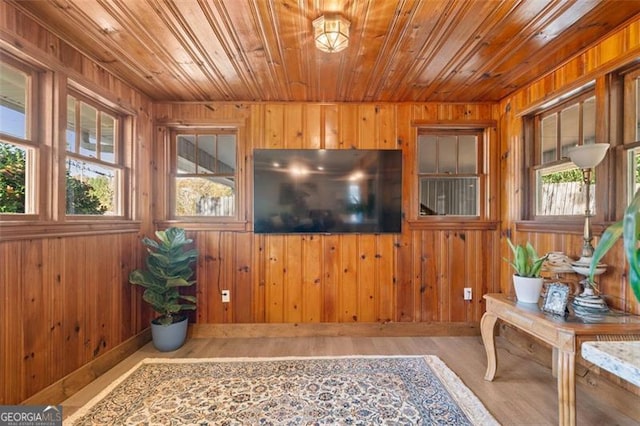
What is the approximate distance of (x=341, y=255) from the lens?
9.78 ft

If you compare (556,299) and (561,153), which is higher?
(561,153)

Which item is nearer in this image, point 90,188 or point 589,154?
point 589,154

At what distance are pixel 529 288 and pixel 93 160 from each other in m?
3.37

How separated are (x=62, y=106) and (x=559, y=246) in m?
3.81

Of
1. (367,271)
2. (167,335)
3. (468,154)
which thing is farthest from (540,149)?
(167,335)

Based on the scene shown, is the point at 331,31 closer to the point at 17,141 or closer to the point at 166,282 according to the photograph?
the point at 17,141

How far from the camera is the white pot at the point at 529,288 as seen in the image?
1.89 m

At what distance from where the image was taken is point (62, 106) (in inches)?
76.1

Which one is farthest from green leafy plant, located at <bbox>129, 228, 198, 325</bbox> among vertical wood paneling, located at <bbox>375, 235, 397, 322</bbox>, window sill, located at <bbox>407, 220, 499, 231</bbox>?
window sill, located at <bbox>407, 220, 499, 231</bbox>

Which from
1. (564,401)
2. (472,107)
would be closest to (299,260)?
(564,401)

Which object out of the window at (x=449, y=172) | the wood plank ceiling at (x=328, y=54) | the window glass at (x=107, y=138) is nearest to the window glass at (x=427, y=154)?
the window at (x=449, y=172)

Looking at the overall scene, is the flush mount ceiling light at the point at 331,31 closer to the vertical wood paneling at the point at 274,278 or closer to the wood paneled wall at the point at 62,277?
the wood paneled wall at the point at 62,277

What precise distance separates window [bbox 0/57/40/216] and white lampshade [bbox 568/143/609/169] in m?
3.45

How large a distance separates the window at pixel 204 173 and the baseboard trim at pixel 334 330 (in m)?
1.19
